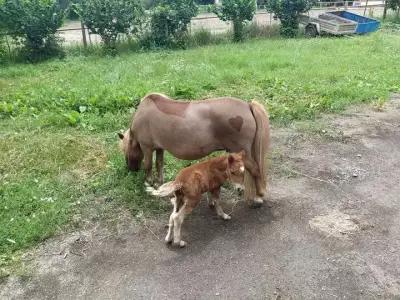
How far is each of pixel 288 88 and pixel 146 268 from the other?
253 inches

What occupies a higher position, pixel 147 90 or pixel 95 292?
pixel 147 90

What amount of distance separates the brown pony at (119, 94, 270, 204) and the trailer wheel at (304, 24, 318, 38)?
13.6 m

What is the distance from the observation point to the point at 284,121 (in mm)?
7902

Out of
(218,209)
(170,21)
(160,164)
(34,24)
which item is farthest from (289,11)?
(218,209)

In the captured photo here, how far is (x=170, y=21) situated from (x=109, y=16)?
2199 millimetres

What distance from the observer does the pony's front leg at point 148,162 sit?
17.7 ft

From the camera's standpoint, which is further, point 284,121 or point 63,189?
point 284,121

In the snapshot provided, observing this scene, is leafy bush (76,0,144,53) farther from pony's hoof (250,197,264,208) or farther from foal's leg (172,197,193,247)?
foal's leg (172,197,193,247)

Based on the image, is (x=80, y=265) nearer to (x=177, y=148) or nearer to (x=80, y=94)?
(x=177, y=148)

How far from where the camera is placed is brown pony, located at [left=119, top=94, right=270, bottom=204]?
4812mm

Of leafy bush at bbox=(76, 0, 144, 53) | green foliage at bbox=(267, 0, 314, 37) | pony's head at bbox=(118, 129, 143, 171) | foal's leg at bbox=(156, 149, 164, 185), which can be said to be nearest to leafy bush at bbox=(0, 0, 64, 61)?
leafy bush at bbox=(76, 0, 144, 53)

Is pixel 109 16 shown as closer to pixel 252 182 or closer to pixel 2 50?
pixel 2 50

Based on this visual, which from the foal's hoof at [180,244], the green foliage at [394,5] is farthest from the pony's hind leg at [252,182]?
the green foliage at [394,5]

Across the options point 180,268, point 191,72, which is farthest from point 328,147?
point 191,72
